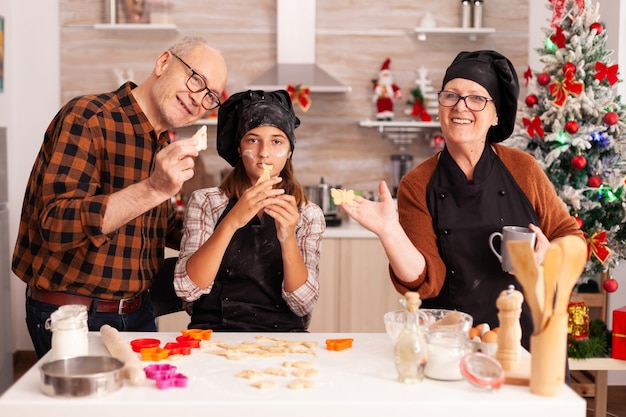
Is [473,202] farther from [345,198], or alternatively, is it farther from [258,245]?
[258,245]

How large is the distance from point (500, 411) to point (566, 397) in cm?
16

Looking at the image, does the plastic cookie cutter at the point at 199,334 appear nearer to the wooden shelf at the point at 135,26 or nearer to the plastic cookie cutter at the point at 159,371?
the plastic cookie cutter at the point at 159,371

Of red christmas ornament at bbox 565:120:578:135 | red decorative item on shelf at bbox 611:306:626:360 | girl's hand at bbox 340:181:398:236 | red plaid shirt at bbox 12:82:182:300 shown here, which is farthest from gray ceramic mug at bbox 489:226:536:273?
red christmas ornament at bbox 565:120:578:135

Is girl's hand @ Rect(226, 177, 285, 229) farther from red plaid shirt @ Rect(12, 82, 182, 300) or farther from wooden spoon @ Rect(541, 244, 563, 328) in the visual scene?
wooden spoon @ Rect(541, 244, 563, 328)

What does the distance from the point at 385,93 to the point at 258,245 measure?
9.50 ft

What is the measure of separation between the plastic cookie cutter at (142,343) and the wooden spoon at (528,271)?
0.96m

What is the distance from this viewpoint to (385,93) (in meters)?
5.31

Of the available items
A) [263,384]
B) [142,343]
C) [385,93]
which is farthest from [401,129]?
A: [263,384]

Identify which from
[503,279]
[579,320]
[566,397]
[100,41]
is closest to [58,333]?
[566,397]

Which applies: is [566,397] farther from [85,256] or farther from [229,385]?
[85,256]

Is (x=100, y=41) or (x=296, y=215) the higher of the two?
(x=100, y=41)

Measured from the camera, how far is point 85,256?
2.37 meters

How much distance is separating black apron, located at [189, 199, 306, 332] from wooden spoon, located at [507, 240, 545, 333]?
3.46 ft

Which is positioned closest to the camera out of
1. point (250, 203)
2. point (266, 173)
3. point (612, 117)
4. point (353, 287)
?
point (250, 203)
